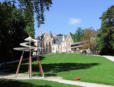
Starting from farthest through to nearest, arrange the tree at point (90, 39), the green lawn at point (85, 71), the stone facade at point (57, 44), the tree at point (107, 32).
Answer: the stone facade at point (57, 44), the tree at point (90, 39), the tree at point (107, 32), the green lawn at point (85, 71)

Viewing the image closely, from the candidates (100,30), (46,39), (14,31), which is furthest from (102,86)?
(46,39)

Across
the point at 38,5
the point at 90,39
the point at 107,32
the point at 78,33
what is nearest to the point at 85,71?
the point at 38,5

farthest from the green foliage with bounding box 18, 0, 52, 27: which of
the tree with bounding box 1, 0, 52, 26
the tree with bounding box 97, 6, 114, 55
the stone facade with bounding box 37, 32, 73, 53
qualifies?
the stone facade with bounding box 37, 32, 73, 53

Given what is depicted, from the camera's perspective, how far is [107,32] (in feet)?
188

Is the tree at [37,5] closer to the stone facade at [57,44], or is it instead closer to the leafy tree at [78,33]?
the stone facade at [57,44]

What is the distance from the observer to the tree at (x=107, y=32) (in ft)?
189

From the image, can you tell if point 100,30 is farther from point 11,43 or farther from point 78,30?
point 78,30

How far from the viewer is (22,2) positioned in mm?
14227

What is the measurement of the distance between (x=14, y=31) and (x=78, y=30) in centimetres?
11401

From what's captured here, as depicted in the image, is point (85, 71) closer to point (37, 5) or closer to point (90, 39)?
point (37, 5)

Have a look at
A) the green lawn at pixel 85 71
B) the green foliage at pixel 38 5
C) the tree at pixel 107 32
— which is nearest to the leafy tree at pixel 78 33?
the tree at pixel 107 32

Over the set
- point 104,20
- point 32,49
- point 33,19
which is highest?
point 104,20

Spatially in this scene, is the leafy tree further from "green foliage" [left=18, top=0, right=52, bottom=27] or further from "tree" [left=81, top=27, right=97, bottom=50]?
"green foliage" [left=18, top=0, right=52, bottom=27]

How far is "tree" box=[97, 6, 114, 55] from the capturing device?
57.6 metres
